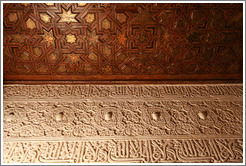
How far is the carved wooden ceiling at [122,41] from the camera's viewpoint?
1.80 m

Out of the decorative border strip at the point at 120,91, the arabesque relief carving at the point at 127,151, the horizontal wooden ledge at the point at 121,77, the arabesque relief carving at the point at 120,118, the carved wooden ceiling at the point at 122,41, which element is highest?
the carved wooden ceiling at the point at 122,41

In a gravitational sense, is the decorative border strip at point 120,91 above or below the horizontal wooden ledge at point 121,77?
below

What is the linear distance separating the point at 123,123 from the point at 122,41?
0.82 metres

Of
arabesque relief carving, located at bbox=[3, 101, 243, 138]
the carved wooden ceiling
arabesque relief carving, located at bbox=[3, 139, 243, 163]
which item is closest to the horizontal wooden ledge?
the carved wooden ceiling

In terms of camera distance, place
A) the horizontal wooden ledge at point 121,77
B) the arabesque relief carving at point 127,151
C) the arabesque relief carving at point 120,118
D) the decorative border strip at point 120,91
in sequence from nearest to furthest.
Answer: the arabesque relief carving at point 127,151, the arabesque relief carving at point 120,118, the decorative border strip at point 120,91, the horizontal wooden ledge at point 121,77

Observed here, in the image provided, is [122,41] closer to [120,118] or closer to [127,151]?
[120,118]

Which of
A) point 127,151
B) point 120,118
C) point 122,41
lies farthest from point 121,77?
point 127,151

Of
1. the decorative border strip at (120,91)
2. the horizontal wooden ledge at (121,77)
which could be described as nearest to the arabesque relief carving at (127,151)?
the decorative border strip at (120,91)

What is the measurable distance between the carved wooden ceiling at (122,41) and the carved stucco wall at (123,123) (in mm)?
181

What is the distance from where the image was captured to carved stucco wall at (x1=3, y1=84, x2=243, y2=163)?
159 centimetres

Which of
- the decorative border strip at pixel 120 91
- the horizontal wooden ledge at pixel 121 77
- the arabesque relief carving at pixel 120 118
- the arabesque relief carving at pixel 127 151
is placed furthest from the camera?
the horizontal wooden ledge at pixel 121 77

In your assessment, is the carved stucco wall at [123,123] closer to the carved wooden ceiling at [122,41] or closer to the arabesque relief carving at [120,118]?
the arabesque relief carving at [120,118]

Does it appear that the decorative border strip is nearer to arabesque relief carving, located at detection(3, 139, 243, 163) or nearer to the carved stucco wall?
the carved stucco wall

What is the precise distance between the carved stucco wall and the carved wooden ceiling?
0.59 ft
